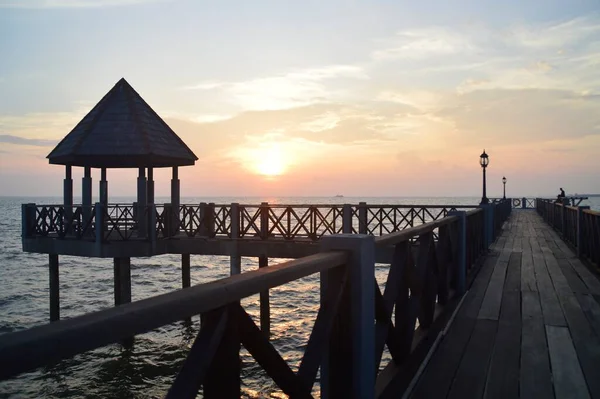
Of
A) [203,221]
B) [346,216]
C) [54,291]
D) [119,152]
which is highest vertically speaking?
[119,152]

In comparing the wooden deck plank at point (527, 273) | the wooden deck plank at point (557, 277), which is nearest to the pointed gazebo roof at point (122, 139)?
the wooden deck plank at point (527, 273)

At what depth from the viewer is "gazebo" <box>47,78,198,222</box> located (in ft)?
53.8

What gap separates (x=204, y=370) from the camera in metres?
1.51

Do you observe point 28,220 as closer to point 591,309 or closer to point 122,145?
point 122,145

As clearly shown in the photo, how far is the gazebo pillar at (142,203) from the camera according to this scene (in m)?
15.4

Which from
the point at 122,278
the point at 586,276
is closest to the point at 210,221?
the point at 122,278

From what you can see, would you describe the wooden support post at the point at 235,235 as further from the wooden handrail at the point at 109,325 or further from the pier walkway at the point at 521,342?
the wooden handrail at the point at 109,325

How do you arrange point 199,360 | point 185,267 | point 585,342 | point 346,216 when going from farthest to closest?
point 185,267, point 346,216, point 585,342, point 199,360

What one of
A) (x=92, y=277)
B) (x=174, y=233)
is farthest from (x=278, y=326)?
(x=92, y=277)

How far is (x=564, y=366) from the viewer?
→ 12.9 feet

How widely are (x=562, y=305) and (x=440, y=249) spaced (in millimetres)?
2028

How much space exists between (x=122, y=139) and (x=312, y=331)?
52.4ft

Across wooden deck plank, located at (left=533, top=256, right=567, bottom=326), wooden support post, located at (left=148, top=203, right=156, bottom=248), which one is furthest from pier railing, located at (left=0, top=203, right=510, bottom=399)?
wooden support post, located at (left=148, top=203, right=156, bottom=248)

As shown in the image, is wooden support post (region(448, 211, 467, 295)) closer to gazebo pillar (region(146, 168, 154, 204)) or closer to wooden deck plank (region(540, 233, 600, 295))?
wooden deck plank (region(540, 233, 600, 295))
